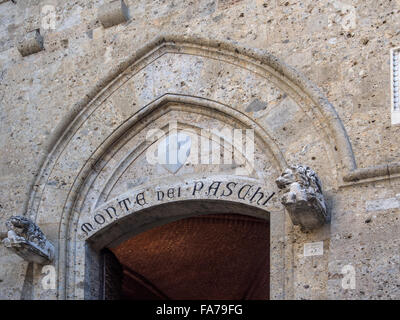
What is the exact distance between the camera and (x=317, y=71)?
29.3ft

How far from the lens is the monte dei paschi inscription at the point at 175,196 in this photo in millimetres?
8805

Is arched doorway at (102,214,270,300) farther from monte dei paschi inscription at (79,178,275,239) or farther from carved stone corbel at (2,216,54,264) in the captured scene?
carved stone corbel at (2,216,54,264)

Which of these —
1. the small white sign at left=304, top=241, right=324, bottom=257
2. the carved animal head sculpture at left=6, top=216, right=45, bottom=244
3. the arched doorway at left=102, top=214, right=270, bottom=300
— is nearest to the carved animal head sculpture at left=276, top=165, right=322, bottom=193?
the small white sign at left=304, top=241, right=324, bottom=257

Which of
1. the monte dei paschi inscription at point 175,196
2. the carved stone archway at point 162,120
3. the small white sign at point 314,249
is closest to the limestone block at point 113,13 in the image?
the carved stone archway at point 162,120

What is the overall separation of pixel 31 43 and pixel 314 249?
428 cm

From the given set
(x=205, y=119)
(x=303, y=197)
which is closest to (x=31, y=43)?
(x=205, y=119)

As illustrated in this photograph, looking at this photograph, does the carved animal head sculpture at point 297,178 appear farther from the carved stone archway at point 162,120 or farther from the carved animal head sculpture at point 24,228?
the carved animal head sculpture at point 24,228

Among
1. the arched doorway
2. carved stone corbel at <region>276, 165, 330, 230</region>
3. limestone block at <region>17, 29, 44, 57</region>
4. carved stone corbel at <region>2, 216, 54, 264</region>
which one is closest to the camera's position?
carved stone corbel at <region>276, 165, 330, 230</region>

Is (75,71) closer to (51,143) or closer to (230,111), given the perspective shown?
(51,143)

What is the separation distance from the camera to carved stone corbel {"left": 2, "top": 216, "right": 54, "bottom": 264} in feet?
29.7

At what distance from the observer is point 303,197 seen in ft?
26.0

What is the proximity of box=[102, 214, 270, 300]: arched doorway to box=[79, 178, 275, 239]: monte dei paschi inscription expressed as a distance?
278cm

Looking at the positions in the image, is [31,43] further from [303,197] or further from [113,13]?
[303,197]

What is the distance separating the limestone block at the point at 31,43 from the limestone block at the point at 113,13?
Result: 79cm
